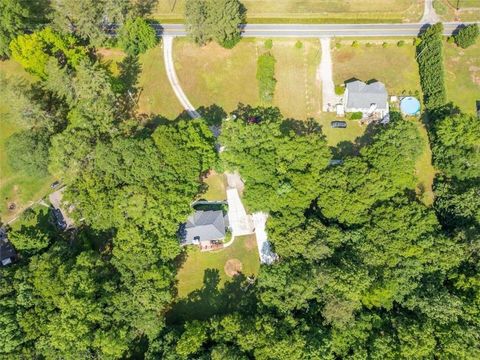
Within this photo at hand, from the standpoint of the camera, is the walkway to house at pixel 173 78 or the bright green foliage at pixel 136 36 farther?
the walkway to house at pixel 173 78

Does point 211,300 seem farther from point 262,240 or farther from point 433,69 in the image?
point 433,69

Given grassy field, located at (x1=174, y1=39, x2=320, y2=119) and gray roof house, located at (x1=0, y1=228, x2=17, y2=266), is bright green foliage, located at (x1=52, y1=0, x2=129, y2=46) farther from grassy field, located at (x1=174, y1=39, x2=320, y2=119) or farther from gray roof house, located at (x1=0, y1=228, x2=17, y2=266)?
gray roof house, located at (x1=0, y1=228, x2=17, y2=266)

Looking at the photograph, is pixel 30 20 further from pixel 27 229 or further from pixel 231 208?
pixel 231 208

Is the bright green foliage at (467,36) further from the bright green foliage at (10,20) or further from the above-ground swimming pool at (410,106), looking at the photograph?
the bright green foliage at (10,20)

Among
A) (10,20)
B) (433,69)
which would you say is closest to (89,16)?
(10,20)

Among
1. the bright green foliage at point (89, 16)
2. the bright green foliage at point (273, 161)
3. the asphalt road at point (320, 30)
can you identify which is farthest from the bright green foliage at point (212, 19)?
the bright green foliage at point (273, 161)

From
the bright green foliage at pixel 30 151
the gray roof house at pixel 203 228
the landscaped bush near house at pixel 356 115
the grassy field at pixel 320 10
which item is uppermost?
the grassy field at pixel 320 10
